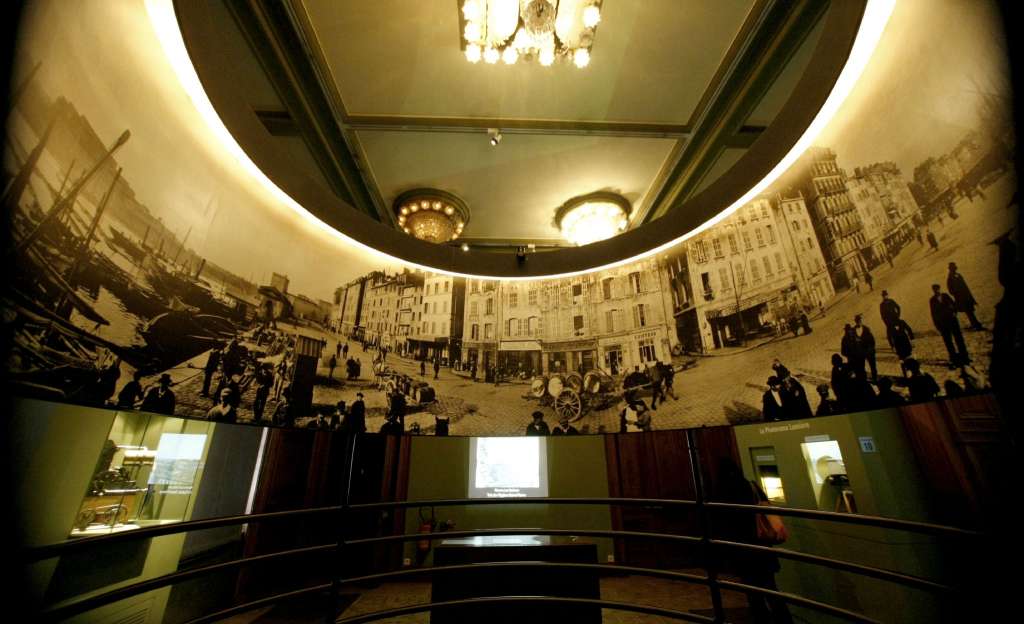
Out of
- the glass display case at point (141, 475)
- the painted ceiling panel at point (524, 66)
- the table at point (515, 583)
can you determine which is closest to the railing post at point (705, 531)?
the table at point (515, 583)

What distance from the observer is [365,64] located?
2441 mm

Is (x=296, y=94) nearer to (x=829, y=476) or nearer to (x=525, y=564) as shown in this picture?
(x=525, y=564)

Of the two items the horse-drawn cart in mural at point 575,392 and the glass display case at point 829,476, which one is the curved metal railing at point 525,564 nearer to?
the horse-drawn cart in mural at point 575,392

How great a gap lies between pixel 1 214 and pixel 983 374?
1.93 meters

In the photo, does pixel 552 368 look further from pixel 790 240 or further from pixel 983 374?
pixel 983 374

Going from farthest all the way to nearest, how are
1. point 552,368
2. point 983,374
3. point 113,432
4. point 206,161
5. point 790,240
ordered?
point 113,432
point 552,368
point 790,240
point 206,161
point 983,374

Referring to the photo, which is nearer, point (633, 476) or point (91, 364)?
point (91, 364)

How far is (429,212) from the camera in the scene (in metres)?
3.55

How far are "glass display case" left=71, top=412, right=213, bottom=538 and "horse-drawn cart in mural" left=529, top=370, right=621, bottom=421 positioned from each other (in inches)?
121

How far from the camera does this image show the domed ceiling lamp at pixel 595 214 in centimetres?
358

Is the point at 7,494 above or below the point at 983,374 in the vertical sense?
below

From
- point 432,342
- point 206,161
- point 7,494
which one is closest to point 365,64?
point 206,161

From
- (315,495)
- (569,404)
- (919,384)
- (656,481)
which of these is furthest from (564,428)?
(315,495)

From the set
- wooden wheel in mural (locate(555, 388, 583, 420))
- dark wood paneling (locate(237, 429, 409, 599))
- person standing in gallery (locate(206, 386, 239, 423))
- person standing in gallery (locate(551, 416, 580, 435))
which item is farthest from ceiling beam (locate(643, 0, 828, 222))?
dark wood paneling (locate(237, 429, 409, 599))
